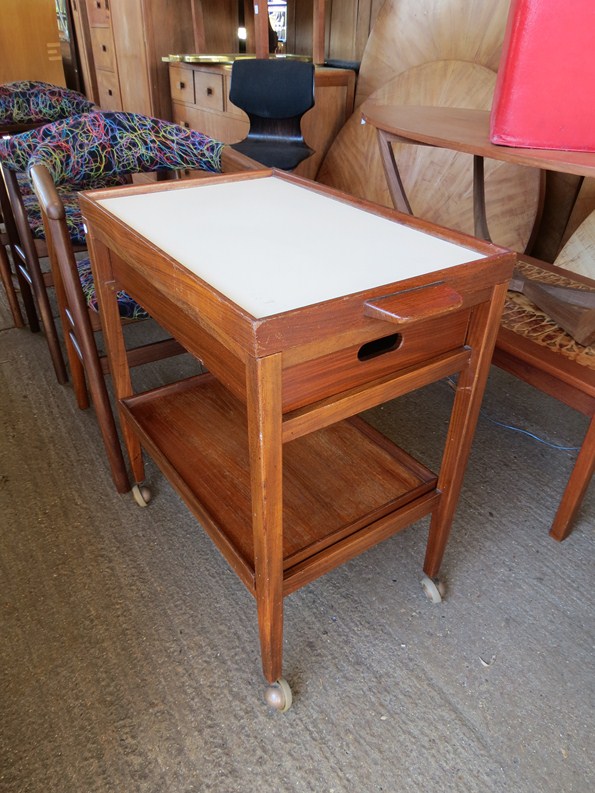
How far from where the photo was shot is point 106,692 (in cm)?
102

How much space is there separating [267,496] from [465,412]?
390 millimetres

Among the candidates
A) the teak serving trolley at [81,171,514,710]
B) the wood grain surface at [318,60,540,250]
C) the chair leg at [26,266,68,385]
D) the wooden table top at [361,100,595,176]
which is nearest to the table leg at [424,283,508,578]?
the teak serving trolley at [81,171,514,710]

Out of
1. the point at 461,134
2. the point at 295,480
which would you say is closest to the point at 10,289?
the point at 295,480

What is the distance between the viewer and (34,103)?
2176 millimetres

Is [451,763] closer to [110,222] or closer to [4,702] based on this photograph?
[4,702]

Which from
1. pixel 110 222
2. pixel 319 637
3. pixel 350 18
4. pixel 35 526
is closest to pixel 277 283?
pixel 110 222

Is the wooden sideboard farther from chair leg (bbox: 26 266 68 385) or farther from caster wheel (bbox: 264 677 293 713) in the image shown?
caster wheel (bbox: 264 677 293 713)

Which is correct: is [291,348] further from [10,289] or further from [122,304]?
[10,289]

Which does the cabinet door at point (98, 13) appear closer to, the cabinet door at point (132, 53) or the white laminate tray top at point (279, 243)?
the cabinet door at point (132, 53)

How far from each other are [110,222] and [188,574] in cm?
74

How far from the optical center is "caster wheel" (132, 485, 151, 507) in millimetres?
1397

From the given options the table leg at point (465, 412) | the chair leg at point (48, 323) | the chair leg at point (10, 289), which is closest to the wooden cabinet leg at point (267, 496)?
the table leg at point (465, 412)

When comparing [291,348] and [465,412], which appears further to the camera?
[465,412]

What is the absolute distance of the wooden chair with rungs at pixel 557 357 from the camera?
120 cm
